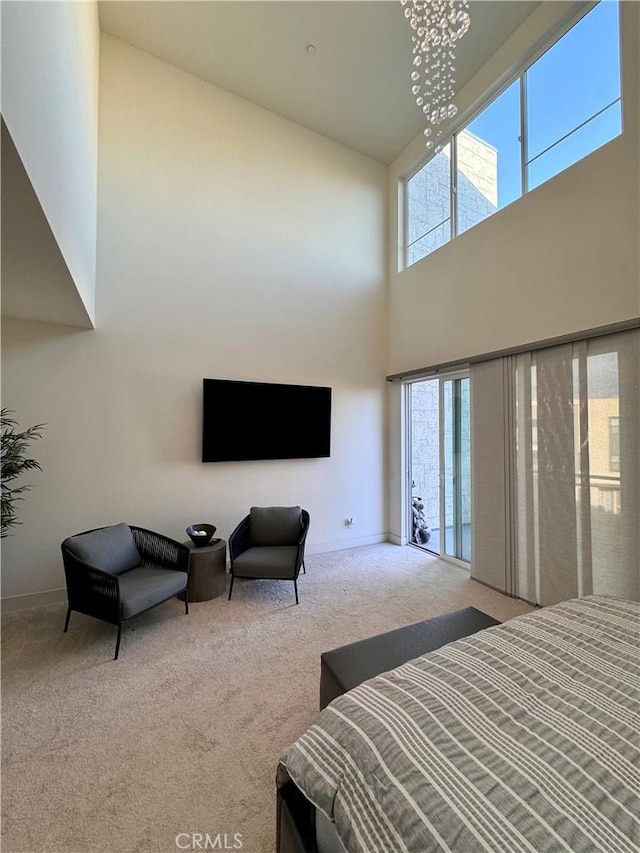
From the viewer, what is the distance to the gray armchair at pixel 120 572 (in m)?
2.44

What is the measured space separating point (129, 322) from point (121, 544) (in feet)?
6.99

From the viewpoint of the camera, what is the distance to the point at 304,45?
3.54 metres

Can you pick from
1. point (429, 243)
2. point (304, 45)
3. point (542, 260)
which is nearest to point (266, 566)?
point (542, 260)

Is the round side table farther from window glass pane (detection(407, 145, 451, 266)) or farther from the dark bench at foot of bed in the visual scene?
window glass pane (detection(407, 145, 451, 266))

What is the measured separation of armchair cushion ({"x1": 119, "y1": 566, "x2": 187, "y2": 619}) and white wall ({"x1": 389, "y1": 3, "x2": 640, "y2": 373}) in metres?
3.59

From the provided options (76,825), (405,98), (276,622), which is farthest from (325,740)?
(405,98)

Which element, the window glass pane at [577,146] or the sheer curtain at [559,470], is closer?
the sheer curtain at [559,470]

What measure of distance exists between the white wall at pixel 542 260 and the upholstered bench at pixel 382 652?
8.36 ft

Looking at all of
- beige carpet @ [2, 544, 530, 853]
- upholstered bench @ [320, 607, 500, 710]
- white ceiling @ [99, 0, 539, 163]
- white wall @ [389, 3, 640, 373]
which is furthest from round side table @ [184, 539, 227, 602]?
white ceiling @ [99, 0, 539, 163]

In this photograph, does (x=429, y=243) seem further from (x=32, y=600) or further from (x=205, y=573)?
(x=32, y=600)

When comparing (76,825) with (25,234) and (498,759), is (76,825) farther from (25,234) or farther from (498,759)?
(25,234)

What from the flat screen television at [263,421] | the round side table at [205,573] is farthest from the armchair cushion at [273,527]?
the flat screen television at [263,421]

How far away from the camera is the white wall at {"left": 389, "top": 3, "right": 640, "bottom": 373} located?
2.63 m

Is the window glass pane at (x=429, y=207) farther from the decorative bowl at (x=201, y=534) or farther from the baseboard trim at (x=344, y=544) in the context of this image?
the decorative bowl at (x=201, y=534)
